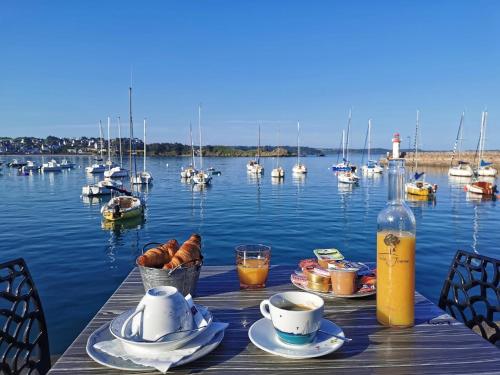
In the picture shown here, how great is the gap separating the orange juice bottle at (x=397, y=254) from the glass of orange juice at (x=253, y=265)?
78 cm

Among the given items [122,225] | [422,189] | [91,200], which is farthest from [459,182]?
[91,200]

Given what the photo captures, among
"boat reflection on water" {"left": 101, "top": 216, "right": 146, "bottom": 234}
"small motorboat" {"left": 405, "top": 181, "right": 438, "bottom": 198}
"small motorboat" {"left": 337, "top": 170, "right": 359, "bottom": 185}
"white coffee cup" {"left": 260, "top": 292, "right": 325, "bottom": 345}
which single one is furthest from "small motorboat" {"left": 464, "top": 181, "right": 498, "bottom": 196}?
"white coffee cup" {"left": 260, "top": 292, "right": 325, "bottom": 345}

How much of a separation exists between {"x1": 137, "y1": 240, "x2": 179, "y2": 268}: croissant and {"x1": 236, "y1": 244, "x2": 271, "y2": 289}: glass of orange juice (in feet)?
1.38

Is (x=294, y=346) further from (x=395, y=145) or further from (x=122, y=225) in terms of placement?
(x=122, y=225)

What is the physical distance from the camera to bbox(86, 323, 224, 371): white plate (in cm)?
138

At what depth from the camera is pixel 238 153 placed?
174625mm

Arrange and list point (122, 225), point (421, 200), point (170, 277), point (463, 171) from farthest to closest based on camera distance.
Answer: point (463, 171) < point (421, 200) < point (122, 225) < point (170, 277)

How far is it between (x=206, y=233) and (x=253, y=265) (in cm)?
1540

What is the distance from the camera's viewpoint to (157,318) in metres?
1.43

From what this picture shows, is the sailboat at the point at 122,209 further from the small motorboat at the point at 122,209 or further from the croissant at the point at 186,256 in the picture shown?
the croissant at the point at 186,256

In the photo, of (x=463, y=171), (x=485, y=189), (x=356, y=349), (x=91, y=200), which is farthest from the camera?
(x=463, y=171)

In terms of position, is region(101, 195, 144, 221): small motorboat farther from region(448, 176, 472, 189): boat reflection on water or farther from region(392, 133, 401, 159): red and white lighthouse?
region(448, 176, 472, 189): boat reflection on water

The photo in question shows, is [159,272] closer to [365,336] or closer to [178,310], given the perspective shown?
[178,310]

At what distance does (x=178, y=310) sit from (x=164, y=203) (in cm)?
2825
